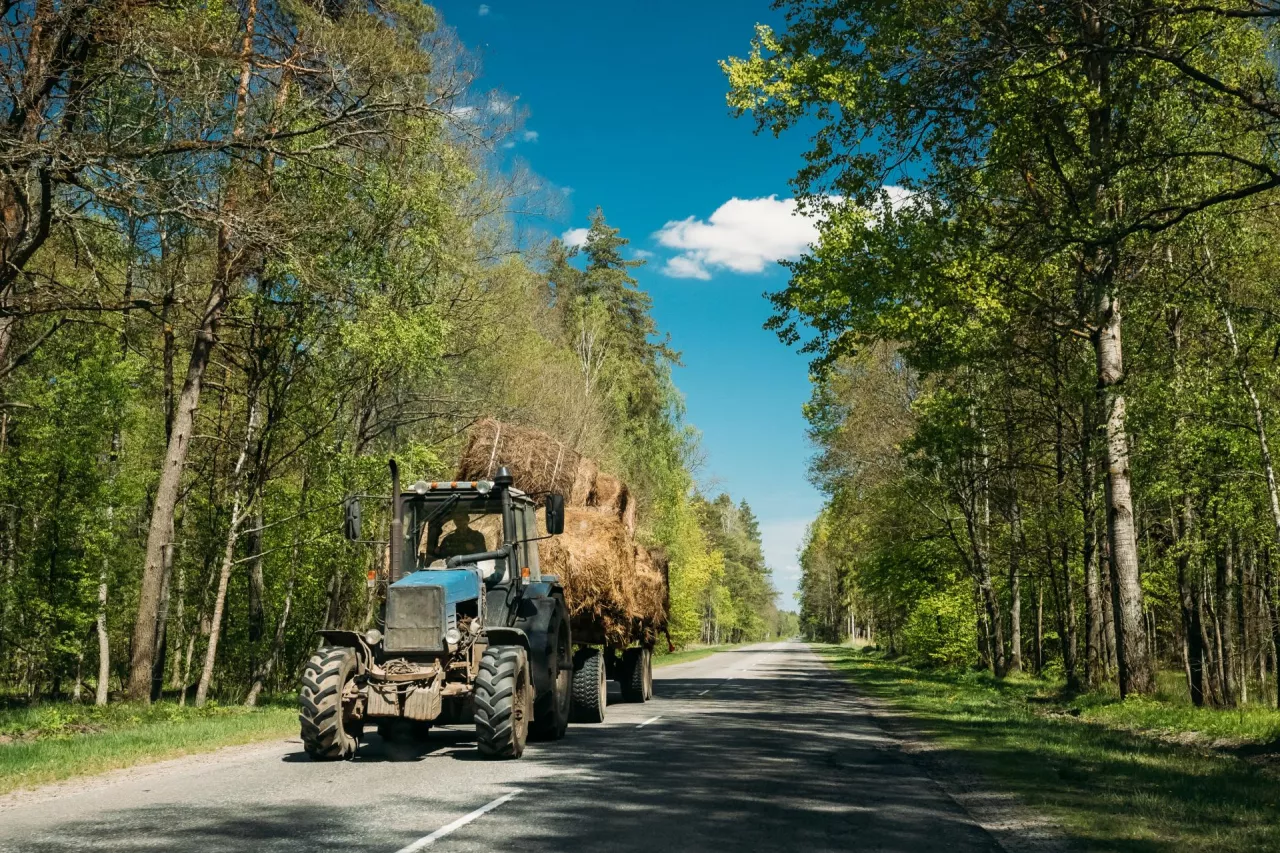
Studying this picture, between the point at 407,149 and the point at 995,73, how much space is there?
1138cm

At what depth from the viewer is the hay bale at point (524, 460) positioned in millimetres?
16844

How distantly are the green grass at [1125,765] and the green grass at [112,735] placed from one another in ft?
28.5

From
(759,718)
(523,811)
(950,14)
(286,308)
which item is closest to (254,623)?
(286,308)

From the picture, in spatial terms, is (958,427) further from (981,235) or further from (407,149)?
(407,149)

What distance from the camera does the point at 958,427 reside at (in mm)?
19266

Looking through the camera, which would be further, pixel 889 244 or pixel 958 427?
pixel 958 427

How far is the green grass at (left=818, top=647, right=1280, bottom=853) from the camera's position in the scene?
22.6 ft

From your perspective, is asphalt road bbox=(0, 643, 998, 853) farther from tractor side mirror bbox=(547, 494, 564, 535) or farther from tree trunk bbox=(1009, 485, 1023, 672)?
tree trunk bbox=(1009, 485, 1023, 672)

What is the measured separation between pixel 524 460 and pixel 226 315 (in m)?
7.52

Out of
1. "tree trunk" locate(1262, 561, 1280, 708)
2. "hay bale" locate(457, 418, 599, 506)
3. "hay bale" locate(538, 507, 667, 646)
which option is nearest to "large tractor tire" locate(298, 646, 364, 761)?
"hay bale" locate(538, 507, 667, 646)

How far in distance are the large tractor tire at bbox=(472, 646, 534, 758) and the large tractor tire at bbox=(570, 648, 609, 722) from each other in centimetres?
433

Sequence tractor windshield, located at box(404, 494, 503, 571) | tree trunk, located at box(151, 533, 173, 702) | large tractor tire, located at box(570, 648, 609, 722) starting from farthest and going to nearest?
tree trunk, located at box(151, 533, 173, 702) < large tractor tire, located at box(570, 648, 609, 722) < tractor windshield, located at box(404, 494, 503, 571)

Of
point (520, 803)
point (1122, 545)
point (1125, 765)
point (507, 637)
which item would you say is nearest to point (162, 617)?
point (507, 637)

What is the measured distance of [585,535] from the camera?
16234mm
